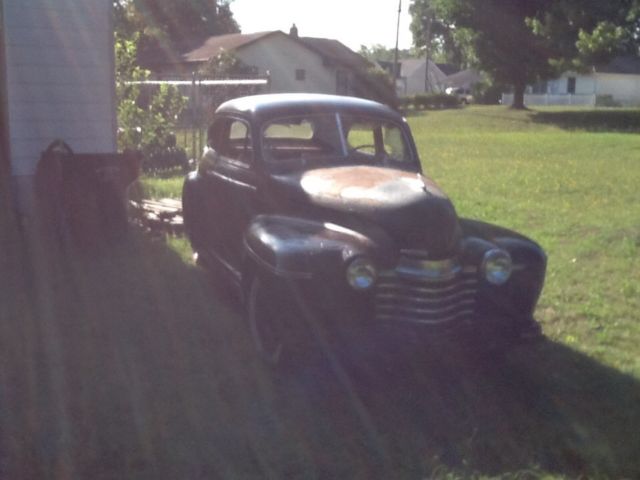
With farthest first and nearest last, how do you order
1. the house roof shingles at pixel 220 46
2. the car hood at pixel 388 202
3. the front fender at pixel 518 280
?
the house roof shingles at pixel 220 46 < the front fender at pixel 518 280 < the car hood at pixel 388 202

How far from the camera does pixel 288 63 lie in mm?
49281

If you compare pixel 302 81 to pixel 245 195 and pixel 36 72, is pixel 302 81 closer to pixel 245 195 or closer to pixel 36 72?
pixel 36 72

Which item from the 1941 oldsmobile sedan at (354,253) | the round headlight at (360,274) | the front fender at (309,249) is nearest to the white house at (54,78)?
the 1941 oldsmobile sedan at (354,253)

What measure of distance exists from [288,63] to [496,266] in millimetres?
44027

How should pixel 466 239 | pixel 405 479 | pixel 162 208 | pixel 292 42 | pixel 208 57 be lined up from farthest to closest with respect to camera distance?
pixel 292 42
pixel 208 57
pixel 162 208
pixel 466 239
pixel 405 479

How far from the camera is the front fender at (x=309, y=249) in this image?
5.89 m

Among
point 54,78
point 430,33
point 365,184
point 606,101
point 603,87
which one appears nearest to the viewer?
point 365,184

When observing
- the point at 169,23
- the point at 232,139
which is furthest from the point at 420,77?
the point at 232,139

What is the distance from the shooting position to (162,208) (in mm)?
11492

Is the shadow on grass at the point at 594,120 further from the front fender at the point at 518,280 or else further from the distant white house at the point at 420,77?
the distant white house at the point at 420,77

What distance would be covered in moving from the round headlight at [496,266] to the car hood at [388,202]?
0.23 m

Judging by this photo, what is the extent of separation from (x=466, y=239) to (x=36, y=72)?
5.93 meters

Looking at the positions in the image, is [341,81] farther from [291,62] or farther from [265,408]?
[265,408]

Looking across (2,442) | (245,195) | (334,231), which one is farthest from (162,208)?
(2,442)
